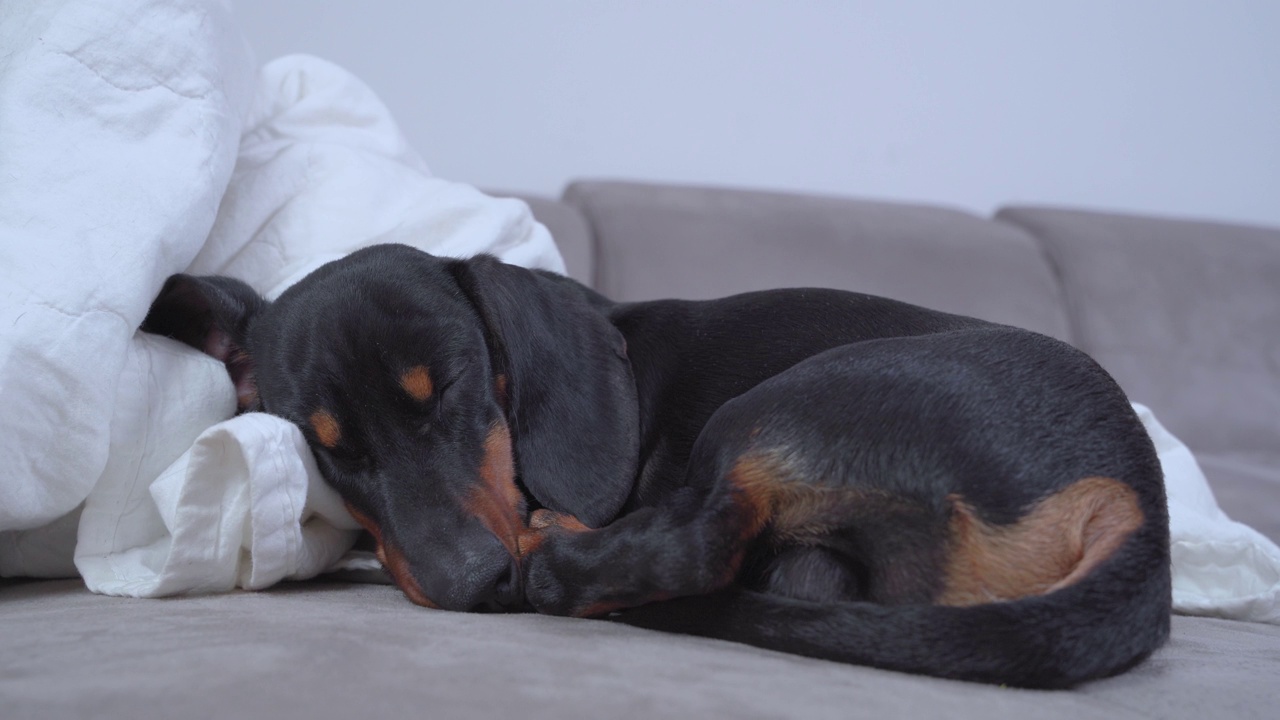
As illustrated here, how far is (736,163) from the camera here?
3.20 meters

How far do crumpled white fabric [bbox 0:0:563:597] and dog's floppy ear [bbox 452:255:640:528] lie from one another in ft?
0.98

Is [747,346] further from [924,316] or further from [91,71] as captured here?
[91,71]

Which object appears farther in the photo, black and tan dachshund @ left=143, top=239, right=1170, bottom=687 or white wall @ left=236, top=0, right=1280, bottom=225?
white wall @ left=236, top=0, right=1280, bottom=225

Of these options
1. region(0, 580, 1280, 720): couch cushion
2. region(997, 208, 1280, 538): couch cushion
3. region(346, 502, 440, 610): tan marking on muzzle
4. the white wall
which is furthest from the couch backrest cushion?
region(346, 502, 440, 610): tan marking on muzzle

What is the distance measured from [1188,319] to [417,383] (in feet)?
7.62

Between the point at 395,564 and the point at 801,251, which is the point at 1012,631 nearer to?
the point at 395,564

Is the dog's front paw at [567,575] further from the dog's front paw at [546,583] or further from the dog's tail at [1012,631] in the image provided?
the dog's tail at [1012,631]

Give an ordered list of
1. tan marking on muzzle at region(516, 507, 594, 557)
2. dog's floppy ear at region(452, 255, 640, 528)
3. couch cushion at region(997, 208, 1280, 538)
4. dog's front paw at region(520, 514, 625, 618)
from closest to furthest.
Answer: dog's front paw at region(520, 514, 625, 618), tan marking on muzzle at region(516, 507, 594, 557), dog's floppy ear at region(452, 255, 640, 528), couch cushion at region(997, 208, 1280, 538)

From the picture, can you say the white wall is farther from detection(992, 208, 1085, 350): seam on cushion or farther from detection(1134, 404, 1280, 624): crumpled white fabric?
detection(1134, 404, 1280, 624): crumpled white fabric

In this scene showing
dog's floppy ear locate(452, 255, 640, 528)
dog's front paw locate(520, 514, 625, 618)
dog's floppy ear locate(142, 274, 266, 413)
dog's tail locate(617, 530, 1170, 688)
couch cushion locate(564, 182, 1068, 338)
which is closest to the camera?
dog's tail locate(617, 530, 1170, 688)

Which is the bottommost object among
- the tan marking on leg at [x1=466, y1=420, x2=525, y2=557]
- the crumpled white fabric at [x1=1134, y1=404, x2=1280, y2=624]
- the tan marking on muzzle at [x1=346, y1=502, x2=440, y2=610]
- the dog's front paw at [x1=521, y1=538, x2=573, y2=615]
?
the crumpled white fabric at [x1=1134, y1=404, x2=1280, y2=624]

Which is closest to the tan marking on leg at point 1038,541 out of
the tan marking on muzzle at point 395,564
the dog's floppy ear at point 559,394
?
the dog's floppy ear at point 559,394

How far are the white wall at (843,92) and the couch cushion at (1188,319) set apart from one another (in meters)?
0.48

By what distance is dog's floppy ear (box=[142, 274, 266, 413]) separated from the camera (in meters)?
1.53
